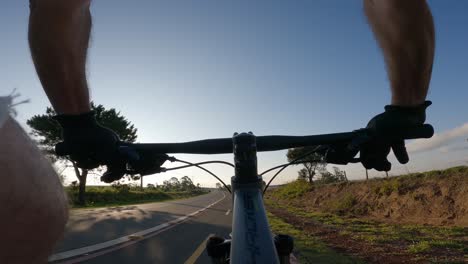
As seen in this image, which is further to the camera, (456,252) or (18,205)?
(456,252)

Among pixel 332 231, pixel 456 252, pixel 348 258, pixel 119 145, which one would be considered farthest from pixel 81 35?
pixel 332 231

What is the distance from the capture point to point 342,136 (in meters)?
1.66

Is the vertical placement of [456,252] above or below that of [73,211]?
below

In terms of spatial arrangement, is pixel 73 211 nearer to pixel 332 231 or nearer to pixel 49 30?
pixel 49 30

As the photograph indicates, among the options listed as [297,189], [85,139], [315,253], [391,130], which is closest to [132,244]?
[315,253]

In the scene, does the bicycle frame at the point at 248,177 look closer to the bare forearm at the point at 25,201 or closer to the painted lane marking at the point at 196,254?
the bare forearm at the point at 25,201

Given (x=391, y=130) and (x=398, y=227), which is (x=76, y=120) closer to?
(x=391, y=130)

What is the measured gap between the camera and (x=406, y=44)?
1.39 metres

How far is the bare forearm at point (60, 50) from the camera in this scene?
Result: 4.24 feet

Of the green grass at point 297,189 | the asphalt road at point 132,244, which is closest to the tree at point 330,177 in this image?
the green grass at point 297,189

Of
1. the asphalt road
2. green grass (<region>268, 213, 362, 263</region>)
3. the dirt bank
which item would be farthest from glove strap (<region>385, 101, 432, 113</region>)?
the dirt bank

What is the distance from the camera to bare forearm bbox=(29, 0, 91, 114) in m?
1.29

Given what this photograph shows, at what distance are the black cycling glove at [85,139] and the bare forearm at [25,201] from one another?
372 mm

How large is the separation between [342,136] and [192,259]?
7630mm
